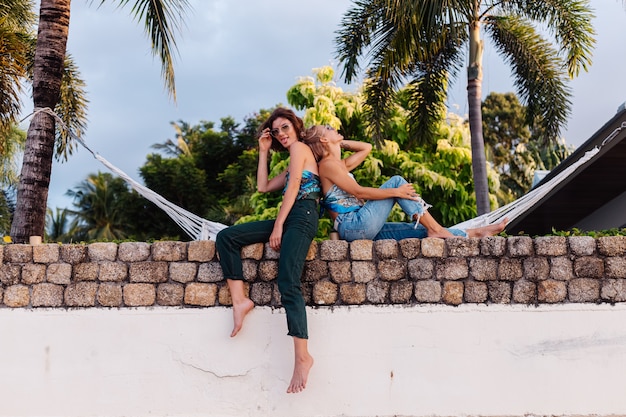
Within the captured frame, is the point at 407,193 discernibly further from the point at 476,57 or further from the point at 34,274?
the point at 476,57

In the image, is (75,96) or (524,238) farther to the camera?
(75,96)

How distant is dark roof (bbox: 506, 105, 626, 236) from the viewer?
6.47 meters

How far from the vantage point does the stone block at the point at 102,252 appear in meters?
4.58

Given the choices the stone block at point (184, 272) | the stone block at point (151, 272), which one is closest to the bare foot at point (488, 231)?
the stone block at point (184, 272)

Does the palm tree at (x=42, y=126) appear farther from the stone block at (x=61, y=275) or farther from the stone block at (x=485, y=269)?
the stone block at (x=485, y=269)

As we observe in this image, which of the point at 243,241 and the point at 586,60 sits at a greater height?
the point at 586,60

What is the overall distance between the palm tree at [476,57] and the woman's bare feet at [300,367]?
650 centimetres

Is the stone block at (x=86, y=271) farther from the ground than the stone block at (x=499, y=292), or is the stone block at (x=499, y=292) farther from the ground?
the stone block at (x=86, y=271)

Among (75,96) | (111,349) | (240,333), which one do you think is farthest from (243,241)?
(75,96)

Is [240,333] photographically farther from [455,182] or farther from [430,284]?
[455,182]

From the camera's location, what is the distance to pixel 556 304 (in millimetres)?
4410

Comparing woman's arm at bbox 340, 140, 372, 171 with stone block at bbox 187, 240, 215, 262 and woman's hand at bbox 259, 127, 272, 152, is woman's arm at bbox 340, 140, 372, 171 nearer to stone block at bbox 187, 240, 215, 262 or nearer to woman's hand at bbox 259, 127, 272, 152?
woman's hand at bbox 259, 127, 272, 152

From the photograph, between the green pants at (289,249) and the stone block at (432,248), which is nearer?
the green pants at (289,249)

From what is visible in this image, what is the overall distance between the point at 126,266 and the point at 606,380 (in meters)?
2.91
